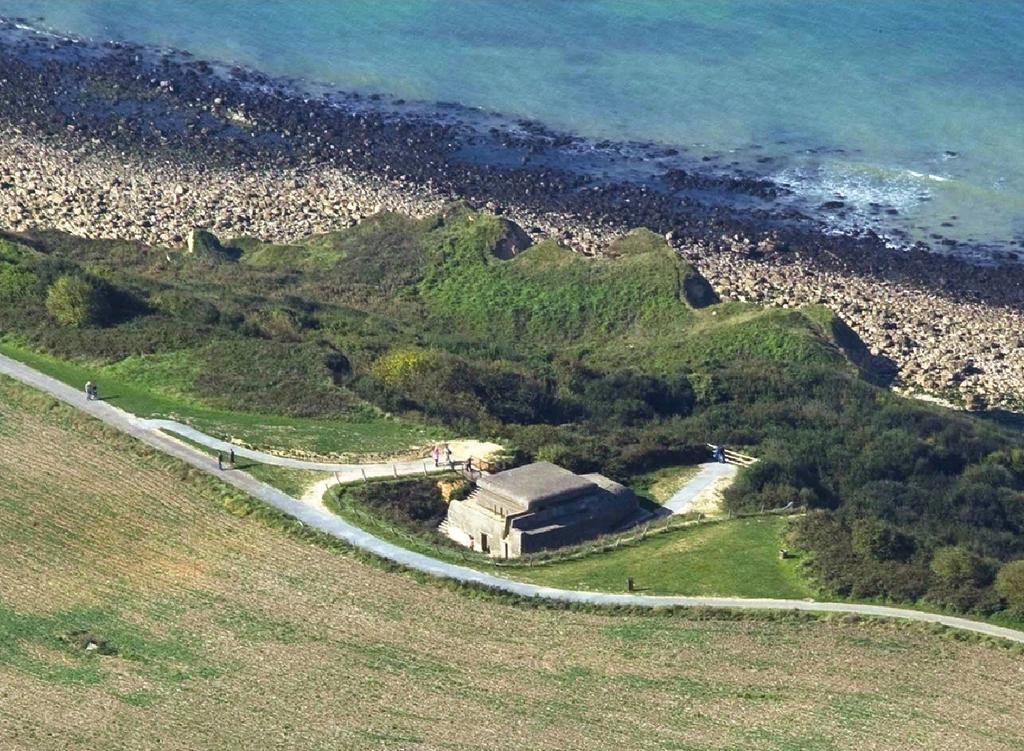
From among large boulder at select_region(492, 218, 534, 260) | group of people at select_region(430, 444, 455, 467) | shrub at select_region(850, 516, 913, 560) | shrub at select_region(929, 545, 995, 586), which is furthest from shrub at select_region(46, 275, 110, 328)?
shrub at select_region(929, 545, 995, 586)

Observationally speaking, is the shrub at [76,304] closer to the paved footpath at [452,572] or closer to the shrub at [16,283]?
the shrub at [16,283]

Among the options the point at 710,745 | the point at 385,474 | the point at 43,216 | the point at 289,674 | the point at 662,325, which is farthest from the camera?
the point at 43,216

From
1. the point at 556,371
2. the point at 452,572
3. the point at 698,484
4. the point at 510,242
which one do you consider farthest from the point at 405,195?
the point at 452,572

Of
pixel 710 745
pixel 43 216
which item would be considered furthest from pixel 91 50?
pixel 710 745

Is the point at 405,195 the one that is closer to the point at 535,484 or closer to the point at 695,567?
the point at 535,484

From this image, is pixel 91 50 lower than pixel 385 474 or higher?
higher

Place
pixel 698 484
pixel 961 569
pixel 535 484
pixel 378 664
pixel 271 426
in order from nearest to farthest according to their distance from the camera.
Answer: pixel 378 664, pixel 961 569, pixel 535 484, pixel 698 484, pixel 271 426

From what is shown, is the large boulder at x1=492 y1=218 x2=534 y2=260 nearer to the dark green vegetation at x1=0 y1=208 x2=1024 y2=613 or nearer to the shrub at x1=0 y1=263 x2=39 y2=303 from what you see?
the dark green vegetation at x1=0 y1=208 x2=1024 y2=613

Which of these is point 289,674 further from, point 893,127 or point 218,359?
point 893,127
